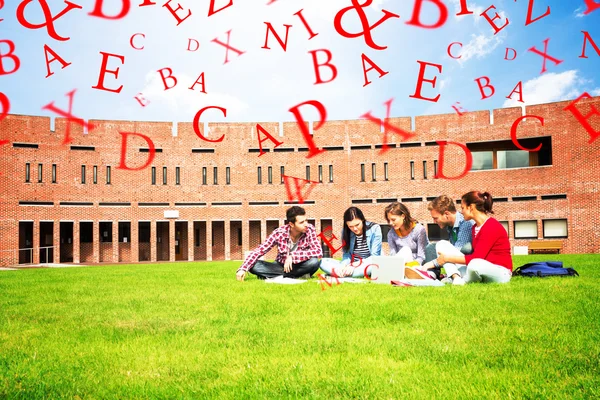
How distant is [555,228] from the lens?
2998 centimetres

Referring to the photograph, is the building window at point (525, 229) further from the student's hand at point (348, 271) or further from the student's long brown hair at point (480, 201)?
the student's long brown hair at point (480, 201)

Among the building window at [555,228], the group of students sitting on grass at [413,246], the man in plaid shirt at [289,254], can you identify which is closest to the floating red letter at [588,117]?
the building window at [555,228]

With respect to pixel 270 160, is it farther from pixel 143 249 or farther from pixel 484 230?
pixel 484 230

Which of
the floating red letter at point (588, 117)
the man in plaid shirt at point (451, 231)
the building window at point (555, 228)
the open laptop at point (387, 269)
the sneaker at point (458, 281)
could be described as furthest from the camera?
the building window at point (555, 228)

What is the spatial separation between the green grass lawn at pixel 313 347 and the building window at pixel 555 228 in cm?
2616

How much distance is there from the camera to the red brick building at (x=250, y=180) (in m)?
30.3

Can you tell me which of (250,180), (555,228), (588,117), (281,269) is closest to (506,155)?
(588,117)

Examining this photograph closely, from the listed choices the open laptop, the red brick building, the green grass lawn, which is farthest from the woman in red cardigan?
the red brick building

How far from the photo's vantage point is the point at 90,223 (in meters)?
33.8

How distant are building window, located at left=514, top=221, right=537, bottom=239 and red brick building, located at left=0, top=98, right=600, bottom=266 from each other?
0.20 feet

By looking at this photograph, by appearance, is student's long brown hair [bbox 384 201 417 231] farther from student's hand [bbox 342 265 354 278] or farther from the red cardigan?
the red cardigan

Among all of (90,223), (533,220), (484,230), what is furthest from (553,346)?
(90,223)

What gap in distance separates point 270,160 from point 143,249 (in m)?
11.0

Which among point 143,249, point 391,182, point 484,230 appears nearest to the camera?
point 484,230
